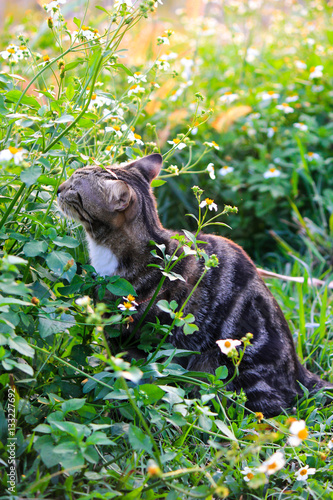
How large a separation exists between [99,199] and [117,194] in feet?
0.39

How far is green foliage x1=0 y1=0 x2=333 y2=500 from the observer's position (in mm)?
1415

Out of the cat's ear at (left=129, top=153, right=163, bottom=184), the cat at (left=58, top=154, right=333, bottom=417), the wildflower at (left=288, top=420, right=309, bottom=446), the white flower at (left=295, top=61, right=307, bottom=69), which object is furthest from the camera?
the white flower at (left=295, top=61, right=307, bottom=69)

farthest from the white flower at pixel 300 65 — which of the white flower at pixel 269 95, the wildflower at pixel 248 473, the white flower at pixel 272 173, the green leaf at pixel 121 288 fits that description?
the wildflower at pixel 248 473

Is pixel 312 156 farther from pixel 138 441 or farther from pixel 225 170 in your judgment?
pixel 138 441

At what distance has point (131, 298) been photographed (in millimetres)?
1735

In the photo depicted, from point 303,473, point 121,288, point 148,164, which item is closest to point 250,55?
point 148,164

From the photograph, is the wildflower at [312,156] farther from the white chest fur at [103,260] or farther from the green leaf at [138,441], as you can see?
the green leaf at [138,441]

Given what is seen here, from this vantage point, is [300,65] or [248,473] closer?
[248,473]

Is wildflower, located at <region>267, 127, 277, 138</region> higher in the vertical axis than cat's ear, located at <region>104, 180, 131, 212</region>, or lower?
higher

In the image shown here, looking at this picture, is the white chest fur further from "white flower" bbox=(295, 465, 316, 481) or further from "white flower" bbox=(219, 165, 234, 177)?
"white flower" bbox=(219, 165, 234, 177)

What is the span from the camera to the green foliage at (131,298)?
1415mm

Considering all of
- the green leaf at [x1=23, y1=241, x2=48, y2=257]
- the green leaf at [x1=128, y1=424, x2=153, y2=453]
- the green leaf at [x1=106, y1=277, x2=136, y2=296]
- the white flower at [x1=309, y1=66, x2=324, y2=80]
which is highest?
the white flower at [x1=309, y1=66, x2=324, y2=80]

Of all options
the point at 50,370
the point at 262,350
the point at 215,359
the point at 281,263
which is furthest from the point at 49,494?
the point at 281,263

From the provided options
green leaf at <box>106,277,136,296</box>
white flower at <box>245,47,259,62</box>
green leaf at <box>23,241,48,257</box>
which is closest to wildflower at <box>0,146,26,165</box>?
green leaf at <box>23,241,48,257</box>
